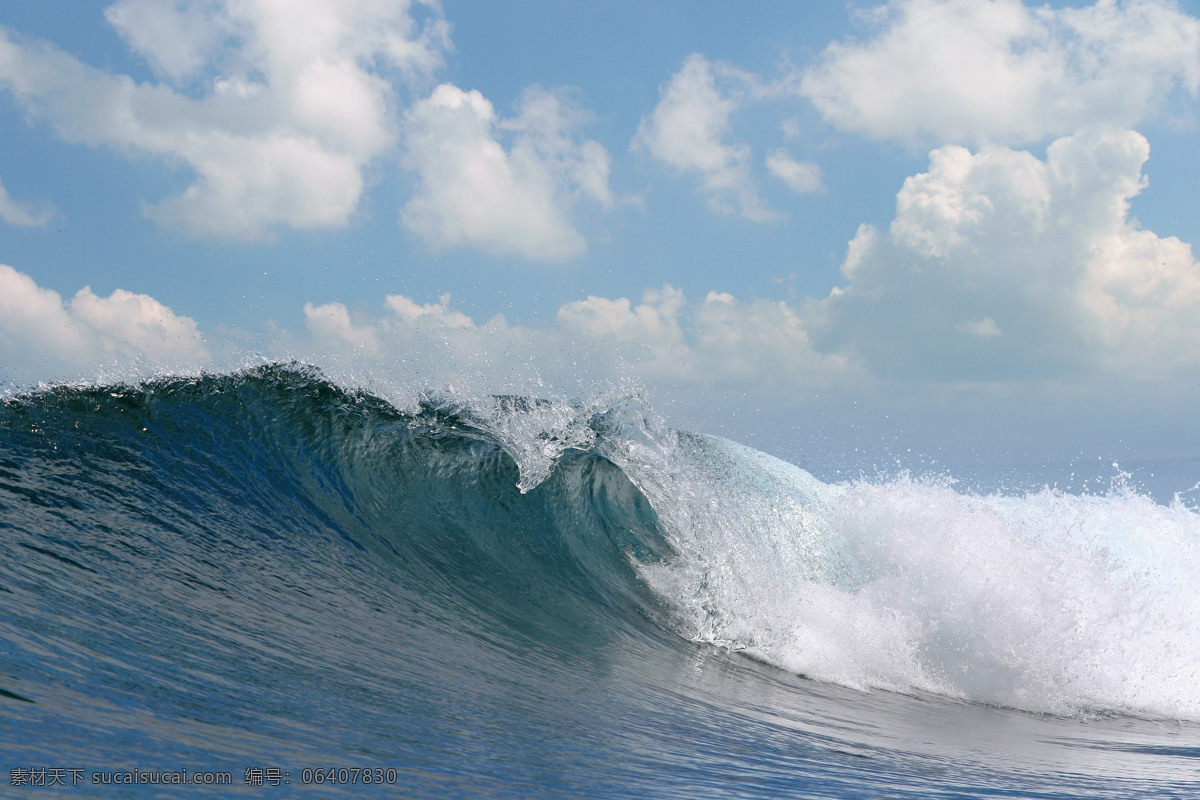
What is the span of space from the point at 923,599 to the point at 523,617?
341cm

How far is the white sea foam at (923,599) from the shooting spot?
614 centimetres

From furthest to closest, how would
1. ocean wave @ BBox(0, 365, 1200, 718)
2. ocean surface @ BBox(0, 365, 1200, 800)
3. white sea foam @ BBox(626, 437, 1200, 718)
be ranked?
white sea foam @ BBox(626, 437, 1200, 718), ocean wave @ BBox(0, 365, 1200, 718), ocean surface @ BBox(0, 365, 1200, 800)

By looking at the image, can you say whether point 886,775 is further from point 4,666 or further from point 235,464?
point 235,464

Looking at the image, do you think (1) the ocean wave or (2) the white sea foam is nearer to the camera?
(1) the ocean wave

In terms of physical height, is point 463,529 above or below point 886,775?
above

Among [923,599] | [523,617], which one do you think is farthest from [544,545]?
[923,599]

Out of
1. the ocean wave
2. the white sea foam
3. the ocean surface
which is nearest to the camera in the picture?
the ocean surface

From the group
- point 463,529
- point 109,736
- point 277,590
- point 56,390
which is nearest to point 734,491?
point 463,529

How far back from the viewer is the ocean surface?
3.04 metres

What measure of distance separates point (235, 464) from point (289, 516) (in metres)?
1.03

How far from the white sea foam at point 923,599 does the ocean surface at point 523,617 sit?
3 cm

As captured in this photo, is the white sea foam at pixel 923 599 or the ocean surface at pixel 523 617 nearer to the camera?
the ocean surface at pixel 523 617

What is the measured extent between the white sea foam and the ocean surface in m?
0.03

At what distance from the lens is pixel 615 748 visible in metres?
3.46
